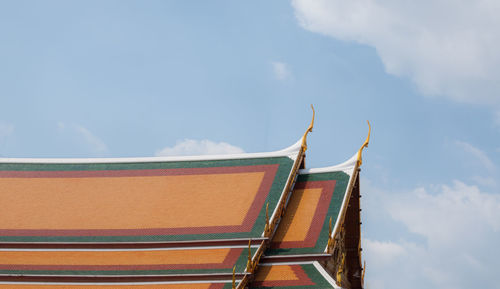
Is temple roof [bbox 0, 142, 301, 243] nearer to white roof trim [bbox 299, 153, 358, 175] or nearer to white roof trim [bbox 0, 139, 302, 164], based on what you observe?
white roof trim [bbox 0, 139, 302, 164]

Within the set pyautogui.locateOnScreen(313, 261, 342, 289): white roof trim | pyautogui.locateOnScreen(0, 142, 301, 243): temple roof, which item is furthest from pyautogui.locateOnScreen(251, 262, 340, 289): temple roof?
pyautogui.locateOnScreen(0, 142, 301, 243): temple roof

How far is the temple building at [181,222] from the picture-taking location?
20766 millimetres

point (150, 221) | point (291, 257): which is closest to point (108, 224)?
point (150, 221)

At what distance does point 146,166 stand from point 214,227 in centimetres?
487

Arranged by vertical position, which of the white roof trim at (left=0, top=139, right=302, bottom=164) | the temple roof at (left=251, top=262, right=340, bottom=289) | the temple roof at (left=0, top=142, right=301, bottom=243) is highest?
the white roof trim at (left=0, top=139, right=302, bottom=164)

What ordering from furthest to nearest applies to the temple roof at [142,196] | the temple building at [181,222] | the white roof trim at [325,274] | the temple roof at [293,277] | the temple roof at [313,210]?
the temple roof at [142,196], the temple roof at [313,210], the temple building at [181,222], the temple roof at [293,277], the white roof trim at [325,274]

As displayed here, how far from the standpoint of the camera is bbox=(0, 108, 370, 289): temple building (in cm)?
2077

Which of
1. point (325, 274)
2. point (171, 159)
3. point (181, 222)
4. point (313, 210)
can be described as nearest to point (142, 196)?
point (171, 159)

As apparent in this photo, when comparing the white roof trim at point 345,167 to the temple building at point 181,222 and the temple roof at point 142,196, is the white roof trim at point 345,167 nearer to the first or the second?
the temple building at point 181,222

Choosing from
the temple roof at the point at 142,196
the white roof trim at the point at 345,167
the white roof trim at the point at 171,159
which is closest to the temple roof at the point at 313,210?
the white roof trim at the point at 345,167

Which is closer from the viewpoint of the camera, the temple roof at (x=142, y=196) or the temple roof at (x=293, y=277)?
the temple roof at (x=293, y=277)

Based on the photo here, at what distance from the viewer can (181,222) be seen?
907 inches

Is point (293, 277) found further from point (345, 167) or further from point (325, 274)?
point (345, 167)

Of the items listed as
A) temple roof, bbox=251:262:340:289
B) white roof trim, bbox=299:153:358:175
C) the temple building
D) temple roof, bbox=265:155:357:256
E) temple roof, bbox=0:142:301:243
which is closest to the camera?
temple roof, bbox=251:262:340:289
